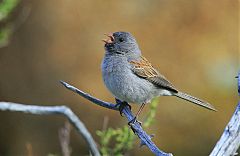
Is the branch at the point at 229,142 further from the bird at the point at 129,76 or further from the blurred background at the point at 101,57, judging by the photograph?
the blurred background at the point at 101,57

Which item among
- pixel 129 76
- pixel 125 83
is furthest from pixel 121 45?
pixel 125 83

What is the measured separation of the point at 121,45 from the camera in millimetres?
6316

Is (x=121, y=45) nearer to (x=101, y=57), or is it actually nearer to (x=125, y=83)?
(x=125, y=83)

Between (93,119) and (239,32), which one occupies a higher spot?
(239,32)

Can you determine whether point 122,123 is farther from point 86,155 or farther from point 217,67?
point 217,67

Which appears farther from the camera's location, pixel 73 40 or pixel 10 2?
pixel 73 40

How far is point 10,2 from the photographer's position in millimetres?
6180

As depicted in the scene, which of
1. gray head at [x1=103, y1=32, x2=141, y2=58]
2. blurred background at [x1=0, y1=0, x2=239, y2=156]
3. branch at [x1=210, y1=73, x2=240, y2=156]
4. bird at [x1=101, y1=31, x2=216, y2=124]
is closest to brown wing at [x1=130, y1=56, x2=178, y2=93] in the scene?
bird at [x1=101, y1=31, x2=216, y2=124]

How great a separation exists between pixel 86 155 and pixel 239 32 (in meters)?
3.52

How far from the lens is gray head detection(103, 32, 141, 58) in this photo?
20.6 ft

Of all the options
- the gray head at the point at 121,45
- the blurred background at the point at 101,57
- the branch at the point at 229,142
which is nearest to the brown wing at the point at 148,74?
the gray head at the point at 121,45

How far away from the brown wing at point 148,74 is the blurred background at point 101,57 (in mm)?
3511

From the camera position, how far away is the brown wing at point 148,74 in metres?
6.25

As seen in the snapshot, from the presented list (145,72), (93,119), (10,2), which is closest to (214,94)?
(93,119)
